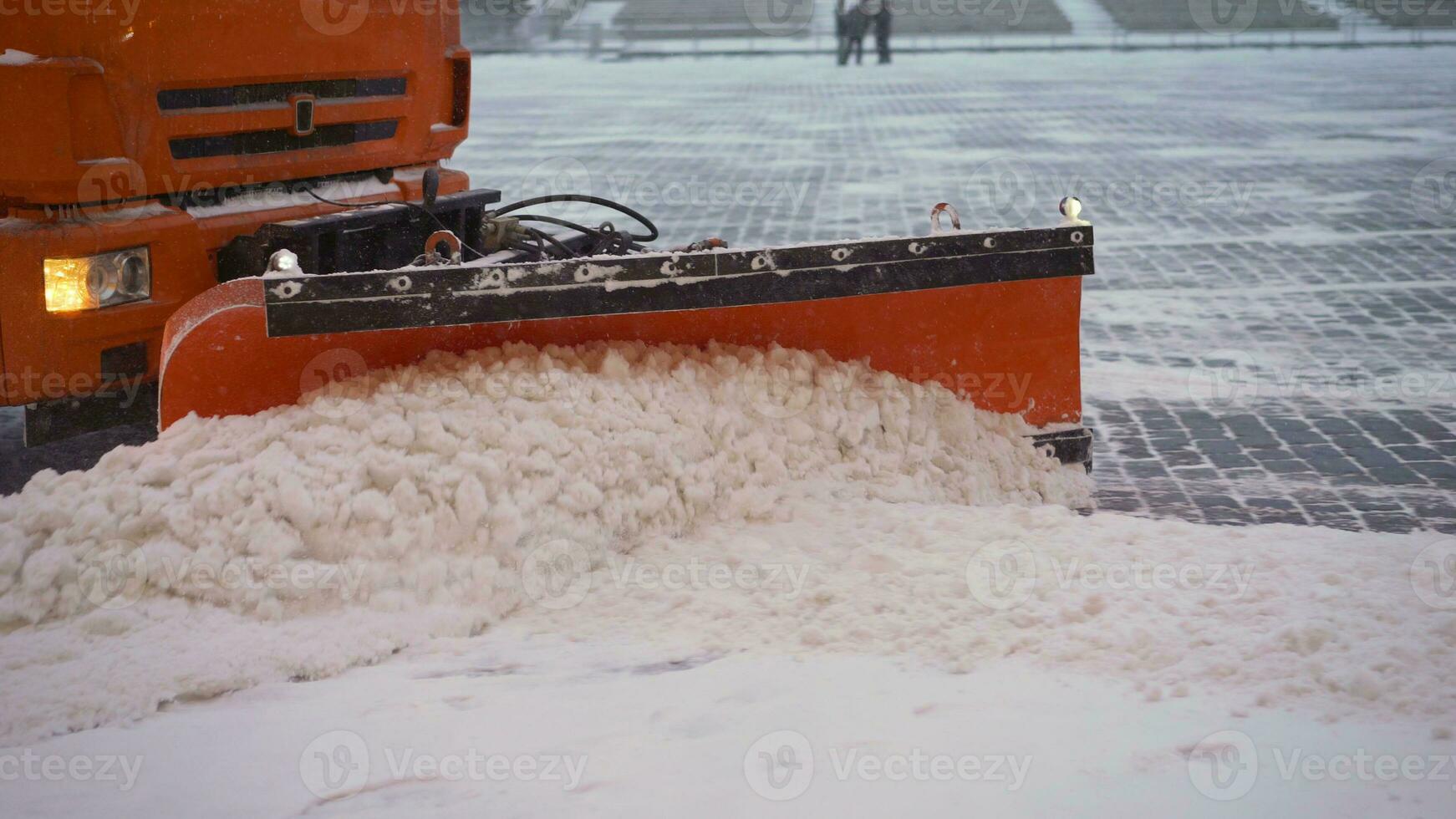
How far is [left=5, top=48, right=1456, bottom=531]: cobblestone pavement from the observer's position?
5559 millimetres

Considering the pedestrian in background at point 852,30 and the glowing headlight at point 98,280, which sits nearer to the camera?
the glowing headlight at point 98,280

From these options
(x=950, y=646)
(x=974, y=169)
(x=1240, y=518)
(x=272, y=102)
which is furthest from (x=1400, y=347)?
(x=974, y=169)

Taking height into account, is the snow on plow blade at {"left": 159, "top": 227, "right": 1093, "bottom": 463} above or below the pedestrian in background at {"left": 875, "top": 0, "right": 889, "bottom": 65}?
below

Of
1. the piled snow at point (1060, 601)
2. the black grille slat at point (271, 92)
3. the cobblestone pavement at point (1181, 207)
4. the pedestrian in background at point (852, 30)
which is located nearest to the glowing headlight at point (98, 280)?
the black grille slat at point (271, 92)

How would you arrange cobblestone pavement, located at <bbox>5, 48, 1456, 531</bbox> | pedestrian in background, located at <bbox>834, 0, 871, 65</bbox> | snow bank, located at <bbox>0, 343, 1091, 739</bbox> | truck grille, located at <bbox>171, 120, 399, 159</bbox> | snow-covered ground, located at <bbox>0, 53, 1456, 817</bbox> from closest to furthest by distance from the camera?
1. snow-covered ground, located at <bbox>0, 53, 1456, 817</bbox>
2. snow bank, located at <bbox>0, 343, 1091, 739</bbox>
3. truck grille, located at <bbox>171, 120, 399, 159</bbox>
4. cobblestone pavement, located at <bbox>5, 48, 1456, 531</bbox>
5. pedestrian in background, located at <bbox>834, 0, 871, 65</bbox>

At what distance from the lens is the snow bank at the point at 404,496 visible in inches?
132

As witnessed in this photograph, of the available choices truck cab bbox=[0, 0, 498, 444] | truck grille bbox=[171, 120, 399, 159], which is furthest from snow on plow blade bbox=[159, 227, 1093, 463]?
truck grille bbox=[171, 120, 399, 159]

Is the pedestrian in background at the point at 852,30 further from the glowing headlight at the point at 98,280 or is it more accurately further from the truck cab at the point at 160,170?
the glowing headlight at the point at 98,280

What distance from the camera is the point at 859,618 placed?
3.58 meters

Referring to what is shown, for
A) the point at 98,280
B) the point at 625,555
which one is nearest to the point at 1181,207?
the point at 625,555

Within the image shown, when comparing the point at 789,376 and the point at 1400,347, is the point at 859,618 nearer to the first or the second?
the point at 789,376

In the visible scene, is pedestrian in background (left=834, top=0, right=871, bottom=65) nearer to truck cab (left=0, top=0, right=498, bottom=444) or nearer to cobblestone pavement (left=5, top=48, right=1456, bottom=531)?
cobblestone pavement (left=5, top=48, right=1456, bottom=531)

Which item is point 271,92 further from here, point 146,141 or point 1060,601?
point 1060,601

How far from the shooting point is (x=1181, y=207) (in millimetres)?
11953
